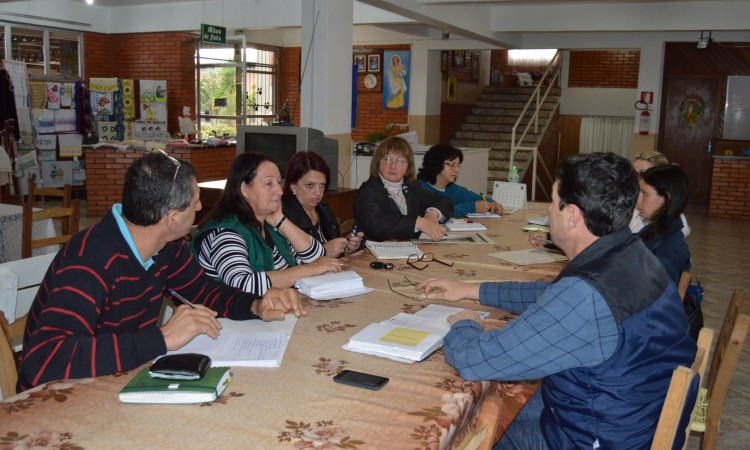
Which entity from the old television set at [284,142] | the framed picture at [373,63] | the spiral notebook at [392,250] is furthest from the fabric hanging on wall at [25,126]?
the spiral notebook at [392,250]

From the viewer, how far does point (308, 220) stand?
3.66 m

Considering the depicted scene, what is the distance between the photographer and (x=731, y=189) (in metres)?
10.9

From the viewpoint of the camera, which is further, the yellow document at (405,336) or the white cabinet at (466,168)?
the white cabinet at (466,168)

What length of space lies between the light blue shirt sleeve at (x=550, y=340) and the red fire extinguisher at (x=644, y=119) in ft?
36.8

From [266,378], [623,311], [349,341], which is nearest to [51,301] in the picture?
[266,378]

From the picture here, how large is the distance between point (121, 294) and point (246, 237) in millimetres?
865

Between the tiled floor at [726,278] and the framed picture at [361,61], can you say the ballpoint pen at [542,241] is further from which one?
the framed picture at [361,61]

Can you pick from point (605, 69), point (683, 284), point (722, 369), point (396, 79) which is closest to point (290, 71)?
point (396, 79)

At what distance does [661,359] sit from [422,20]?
7.19m

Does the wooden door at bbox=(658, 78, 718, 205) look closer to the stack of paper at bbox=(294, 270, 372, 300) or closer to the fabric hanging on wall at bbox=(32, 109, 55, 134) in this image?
the fabric hanging on wall at bbox=(32, 109, 55, 134)

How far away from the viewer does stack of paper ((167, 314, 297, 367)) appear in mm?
1875

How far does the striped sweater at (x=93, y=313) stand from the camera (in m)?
1.73

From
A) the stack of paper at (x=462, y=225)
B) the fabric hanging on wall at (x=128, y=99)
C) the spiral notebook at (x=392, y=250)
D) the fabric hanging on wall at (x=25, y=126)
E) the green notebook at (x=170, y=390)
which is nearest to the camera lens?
the green notebook at (x=170, y=390)

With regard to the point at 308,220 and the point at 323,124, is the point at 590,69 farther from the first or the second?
the point at 308,220
